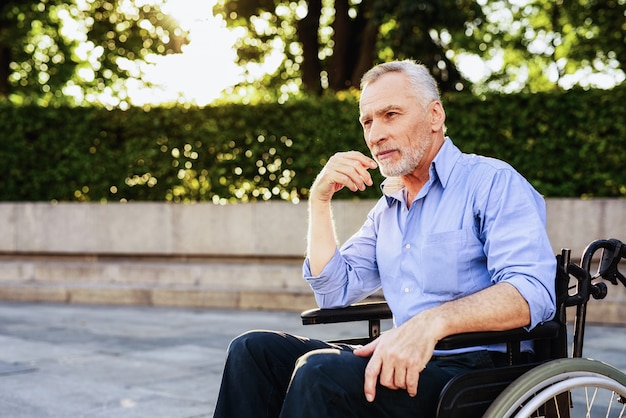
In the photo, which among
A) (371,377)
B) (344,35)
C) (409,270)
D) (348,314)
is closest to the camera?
(371,377)

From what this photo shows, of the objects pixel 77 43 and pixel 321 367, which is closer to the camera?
pixel 321 367

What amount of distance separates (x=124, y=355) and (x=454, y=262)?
459cm

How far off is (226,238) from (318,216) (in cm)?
820

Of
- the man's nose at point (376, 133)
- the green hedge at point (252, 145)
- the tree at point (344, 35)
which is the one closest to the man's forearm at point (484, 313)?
the man's nose at point (376, 133)

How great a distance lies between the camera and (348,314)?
3.07m

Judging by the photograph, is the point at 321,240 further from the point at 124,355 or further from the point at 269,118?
the point at 269,118

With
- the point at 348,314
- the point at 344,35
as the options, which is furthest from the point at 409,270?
the point at 344,35

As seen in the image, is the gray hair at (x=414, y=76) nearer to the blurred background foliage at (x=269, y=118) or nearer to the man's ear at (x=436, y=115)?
the man's ear at (x=436, y=115)

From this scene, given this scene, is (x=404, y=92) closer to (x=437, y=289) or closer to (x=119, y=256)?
(x=437, y=289)

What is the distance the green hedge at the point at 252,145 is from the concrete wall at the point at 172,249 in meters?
0.56

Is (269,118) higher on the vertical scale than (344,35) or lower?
lower

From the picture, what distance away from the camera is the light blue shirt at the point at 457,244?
265 centimetres

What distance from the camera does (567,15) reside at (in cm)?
1866

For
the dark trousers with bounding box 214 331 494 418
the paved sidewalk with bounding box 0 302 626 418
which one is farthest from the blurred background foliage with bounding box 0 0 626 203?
the dark trousers with bounding box 214 331 494 418
